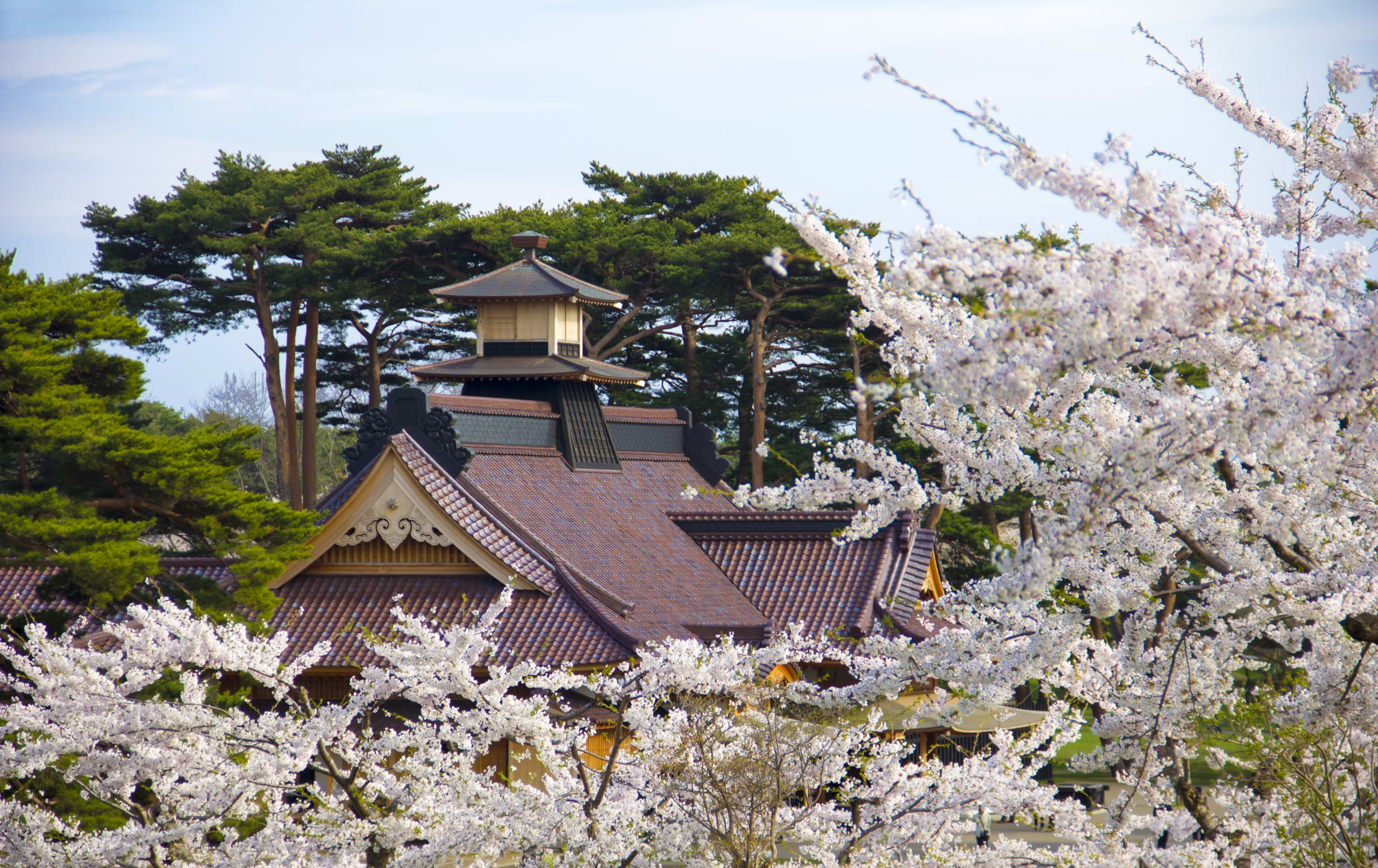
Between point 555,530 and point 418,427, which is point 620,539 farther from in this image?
point 418,427

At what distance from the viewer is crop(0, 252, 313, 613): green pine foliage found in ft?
36.3

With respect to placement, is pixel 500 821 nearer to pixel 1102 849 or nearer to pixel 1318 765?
pixel 1102 849

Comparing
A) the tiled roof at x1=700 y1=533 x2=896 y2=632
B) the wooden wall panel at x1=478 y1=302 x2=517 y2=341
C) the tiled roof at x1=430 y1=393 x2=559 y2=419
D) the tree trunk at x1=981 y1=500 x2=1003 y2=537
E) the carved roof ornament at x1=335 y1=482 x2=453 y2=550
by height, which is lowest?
the tree trunk at x1=981 y1=500 x2=1003 y2=537

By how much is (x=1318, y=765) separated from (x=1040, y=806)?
1605 mm

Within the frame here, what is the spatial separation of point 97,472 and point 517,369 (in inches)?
323

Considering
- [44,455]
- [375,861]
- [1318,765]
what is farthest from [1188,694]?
[44,455]

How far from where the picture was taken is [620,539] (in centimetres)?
1677

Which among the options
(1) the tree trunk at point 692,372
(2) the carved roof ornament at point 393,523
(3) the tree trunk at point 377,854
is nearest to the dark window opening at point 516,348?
(2) the carved roof ornament at point 393,523

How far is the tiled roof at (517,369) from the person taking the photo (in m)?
19.2

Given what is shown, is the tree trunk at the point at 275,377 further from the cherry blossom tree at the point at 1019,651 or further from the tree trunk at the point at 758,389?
the cherry blossom tree at the point at 1019,651

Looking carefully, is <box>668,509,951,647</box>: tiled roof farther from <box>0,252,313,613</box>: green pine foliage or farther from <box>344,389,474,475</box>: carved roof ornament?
<box>0,252,313,613</box>: green pine foliage

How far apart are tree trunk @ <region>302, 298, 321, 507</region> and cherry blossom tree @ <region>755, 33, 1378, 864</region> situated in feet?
81.1

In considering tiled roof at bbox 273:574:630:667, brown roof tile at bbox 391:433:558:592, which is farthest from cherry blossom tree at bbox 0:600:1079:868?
brown roof tile at bbox 391:433:558:592

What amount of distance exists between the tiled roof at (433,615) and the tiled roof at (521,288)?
684 centimetres
